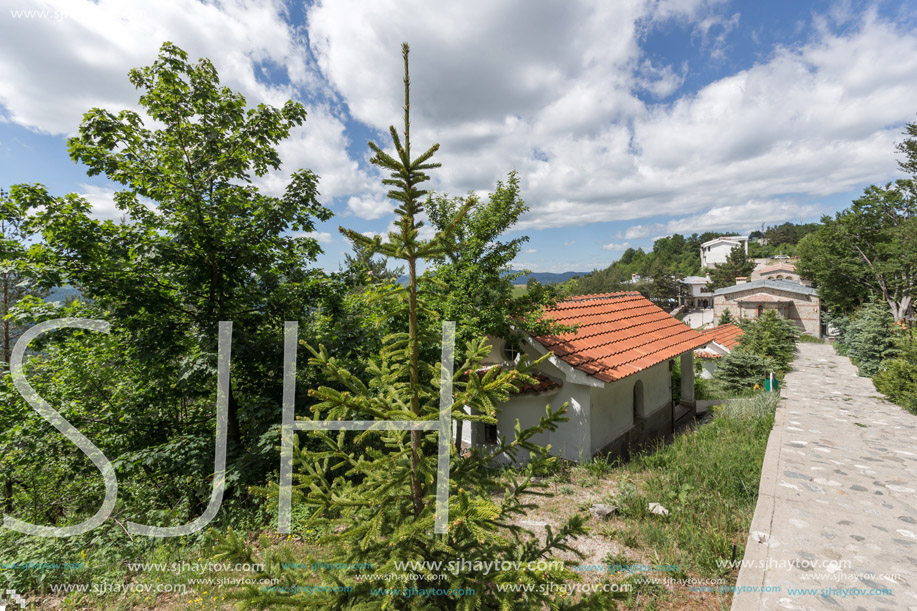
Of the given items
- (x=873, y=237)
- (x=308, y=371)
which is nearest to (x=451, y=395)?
(x=308, y=371)

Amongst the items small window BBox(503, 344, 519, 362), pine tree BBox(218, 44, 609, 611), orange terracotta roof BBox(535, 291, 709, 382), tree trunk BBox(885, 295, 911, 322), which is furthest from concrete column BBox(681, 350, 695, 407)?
tree trunk BBox(885, 295, 911, 322)

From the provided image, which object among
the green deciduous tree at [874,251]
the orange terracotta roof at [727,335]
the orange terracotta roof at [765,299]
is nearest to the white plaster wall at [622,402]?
the orange terracotta roof at [727,335]

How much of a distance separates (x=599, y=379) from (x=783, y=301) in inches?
1410

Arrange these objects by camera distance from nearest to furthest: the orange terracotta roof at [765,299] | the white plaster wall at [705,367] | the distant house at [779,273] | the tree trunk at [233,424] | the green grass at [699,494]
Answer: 1. the green grass at [699,494]
2. the tree trunk at [233,424]
3. the white plaster wall at [705,367]
4. the orange terracotta roof at [765,299]
5. the distant house at [779,273]

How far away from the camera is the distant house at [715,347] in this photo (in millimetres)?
18625

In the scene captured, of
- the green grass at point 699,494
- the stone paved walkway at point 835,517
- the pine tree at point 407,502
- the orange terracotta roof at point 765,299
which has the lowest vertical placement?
the green grass at point 699,494

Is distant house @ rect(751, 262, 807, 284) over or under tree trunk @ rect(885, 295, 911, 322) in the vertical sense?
over

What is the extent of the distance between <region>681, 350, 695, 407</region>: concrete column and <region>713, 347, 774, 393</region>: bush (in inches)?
38.4

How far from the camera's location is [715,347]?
1916 centimetres

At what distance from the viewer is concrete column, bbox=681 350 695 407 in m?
15.1

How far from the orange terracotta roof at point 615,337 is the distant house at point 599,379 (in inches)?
1.0

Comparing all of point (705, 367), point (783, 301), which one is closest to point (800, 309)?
point (783, 301)

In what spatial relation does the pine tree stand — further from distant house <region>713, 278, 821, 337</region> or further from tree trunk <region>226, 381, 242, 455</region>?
distant house <region>713, 278, 821, 337</region>

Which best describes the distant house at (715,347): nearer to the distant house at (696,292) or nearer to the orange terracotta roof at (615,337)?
the orange terracotta roof at (615,337)
